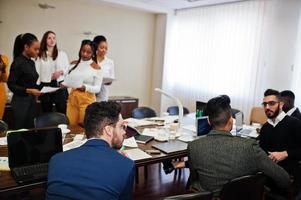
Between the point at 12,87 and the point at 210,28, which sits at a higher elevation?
the point at 210,28

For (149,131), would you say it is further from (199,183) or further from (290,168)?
(290,168)

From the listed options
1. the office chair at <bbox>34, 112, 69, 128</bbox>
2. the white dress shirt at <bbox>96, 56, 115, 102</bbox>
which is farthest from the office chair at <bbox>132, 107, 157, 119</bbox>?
the office chair at <bbox>34, 112, 69, 128</bbox>

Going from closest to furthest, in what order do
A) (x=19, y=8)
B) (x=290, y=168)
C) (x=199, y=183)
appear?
(x=199, y=183), (x=290, y=168), (x=19, y=8)

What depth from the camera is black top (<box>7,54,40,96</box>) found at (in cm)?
322

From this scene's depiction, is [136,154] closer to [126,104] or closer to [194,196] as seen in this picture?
[194,196]

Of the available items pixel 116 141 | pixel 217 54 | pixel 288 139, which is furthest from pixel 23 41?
pixel 217 54

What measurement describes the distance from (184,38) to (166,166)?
3.88 m

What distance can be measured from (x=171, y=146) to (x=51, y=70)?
2.33 m

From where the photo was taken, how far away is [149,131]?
9.65ft

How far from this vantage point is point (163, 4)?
5508mm

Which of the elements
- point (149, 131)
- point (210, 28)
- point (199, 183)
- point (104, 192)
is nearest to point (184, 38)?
point (210, 28)

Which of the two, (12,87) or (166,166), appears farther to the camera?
(12,87)

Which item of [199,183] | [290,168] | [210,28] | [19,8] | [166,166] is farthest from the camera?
[210,28]

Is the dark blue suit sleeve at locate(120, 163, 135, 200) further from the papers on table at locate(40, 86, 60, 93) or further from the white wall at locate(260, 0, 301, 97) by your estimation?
the white wall at locate(260, 0, 301, 97)
